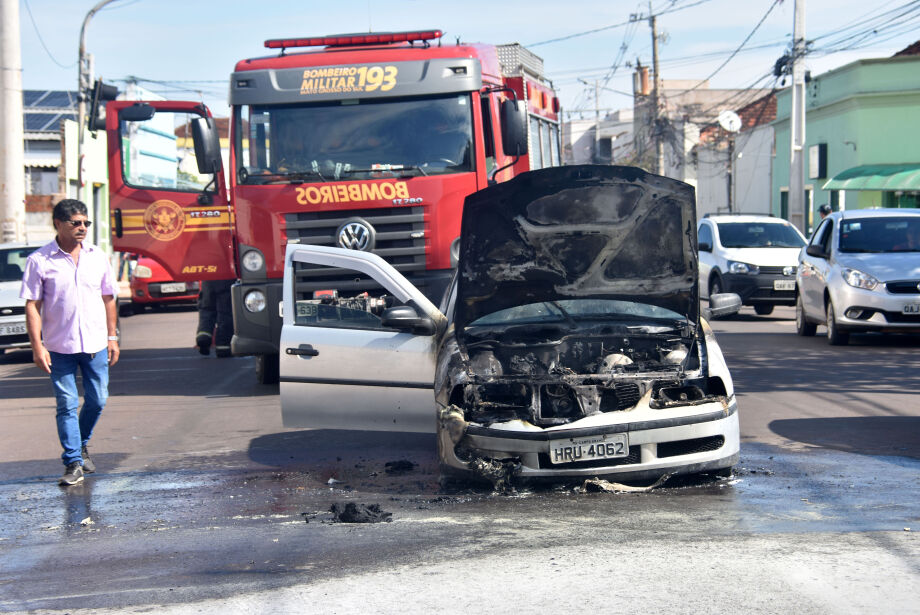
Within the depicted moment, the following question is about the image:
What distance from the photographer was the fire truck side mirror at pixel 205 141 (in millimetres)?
11484

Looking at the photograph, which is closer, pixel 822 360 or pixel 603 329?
pixel 603 329

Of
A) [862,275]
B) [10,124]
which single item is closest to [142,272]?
[10,124]

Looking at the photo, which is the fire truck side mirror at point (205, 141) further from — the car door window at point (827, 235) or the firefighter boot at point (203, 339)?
the car door window at point (827, 235)

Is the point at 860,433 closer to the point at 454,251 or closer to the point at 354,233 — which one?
the point at 454,251

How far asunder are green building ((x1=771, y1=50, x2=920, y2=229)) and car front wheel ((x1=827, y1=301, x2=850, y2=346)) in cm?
1800

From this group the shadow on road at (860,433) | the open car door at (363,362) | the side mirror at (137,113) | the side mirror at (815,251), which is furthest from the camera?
the side mirror at (815,251)

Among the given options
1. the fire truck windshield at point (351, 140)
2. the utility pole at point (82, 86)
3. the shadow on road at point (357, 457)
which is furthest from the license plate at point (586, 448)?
the utility pole at point (82, 86)

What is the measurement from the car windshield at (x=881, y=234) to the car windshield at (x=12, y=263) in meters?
12.1

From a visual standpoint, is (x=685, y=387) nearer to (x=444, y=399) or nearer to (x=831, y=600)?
(x=444, y=399)

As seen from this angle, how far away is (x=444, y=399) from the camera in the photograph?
6684 millimetres

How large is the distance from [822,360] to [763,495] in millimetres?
7201

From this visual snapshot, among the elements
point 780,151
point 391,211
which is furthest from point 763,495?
point 780,151

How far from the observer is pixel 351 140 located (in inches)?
436

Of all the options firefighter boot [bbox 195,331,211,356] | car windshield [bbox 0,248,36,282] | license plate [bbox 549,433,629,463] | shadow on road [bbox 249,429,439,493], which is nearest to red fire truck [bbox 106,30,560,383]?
shadow on road [bbox 249,429,439,493]
